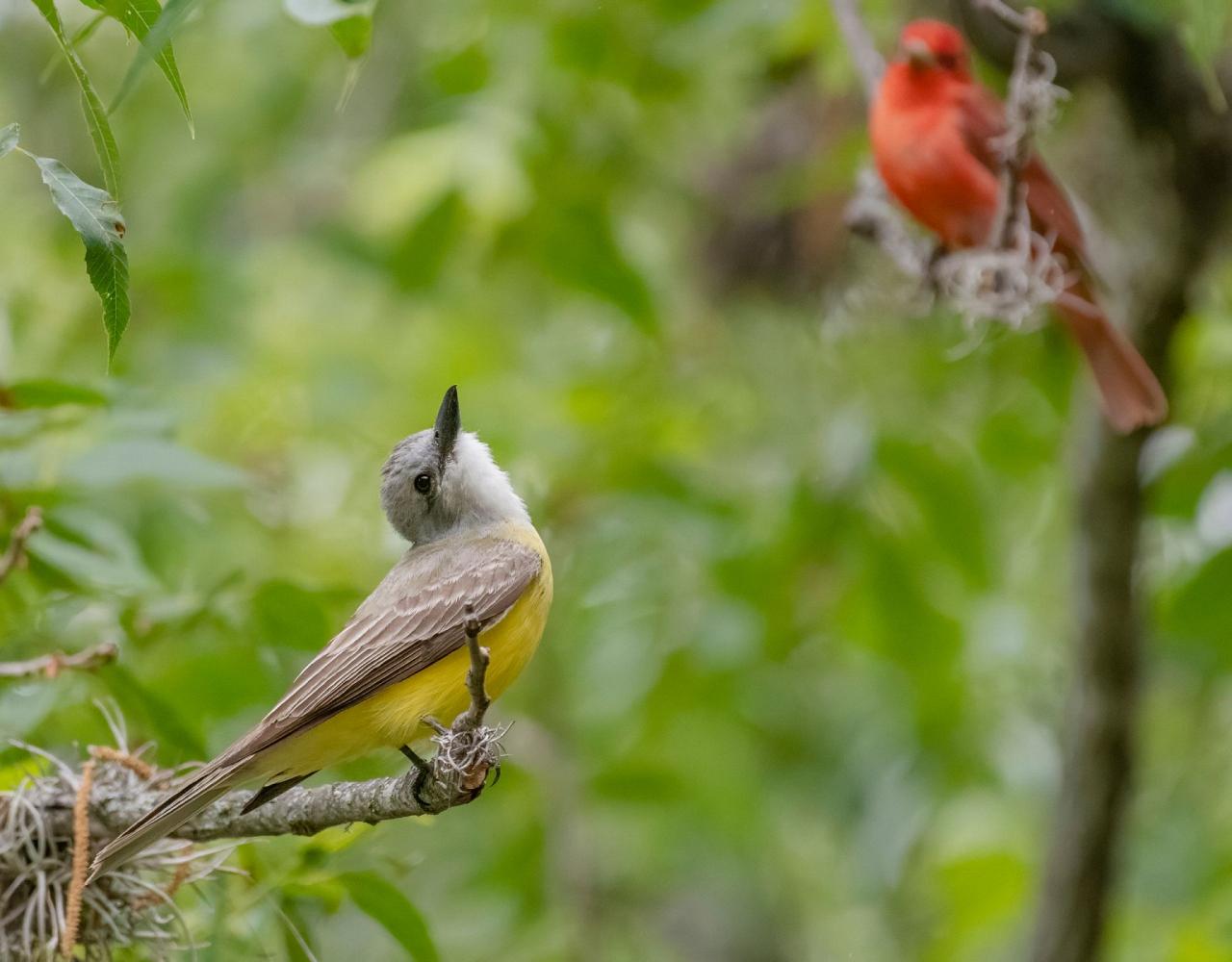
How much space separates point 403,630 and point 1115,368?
2839 mm

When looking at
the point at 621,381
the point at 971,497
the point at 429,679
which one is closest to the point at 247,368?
the point at 621,381

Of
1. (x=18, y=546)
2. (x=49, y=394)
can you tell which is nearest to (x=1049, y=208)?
(x=49, y=394)

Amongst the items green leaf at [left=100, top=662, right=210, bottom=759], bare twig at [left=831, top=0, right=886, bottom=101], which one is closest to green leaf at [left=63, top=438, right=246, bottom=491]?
green leaf at [left=100, top=662, right=210, bottom=759]

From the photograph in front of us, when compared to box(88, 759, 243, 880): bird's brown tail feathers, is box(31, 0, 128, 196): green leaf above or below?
above

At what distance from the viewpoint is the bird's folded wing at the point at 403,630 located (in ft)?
13.3

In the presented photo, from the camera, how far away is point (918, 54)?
6.38m

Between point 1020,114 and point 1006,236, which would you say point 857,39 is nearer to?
point 1006,236

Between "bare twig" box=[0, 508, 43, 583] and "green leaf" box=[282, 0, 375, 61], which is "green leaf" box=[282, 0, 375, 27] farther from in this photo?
"bare twig" box=[0, 508, 43, 583]

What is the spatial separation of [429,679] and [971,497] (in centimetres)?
312

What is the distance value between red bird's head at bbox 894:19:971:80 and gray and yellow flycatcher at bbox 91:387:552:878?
8.74ft

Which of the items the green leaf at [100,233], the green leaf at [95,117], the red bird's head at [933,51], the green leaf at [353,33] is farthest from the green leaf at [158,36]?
the red bird's head at [933,51]

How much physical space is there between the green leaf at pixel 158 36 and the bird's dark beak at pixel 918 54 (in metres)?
4.28

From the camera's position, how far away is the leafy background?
20.4ft

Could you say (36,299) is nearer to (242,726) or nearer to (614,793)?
(242,726)
